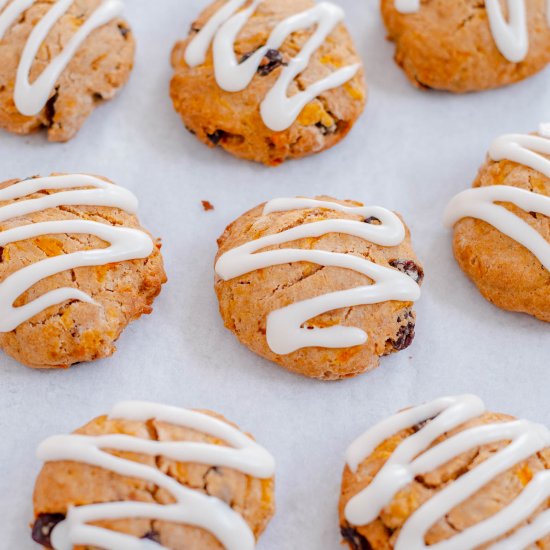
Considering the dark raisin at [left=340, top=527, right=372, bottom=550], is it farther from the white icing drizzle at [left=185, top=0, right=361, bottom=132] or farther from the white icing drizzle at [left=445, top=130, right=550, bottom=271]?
the white icing drizzle at [left=185, top=0, right=361, bottom=132]

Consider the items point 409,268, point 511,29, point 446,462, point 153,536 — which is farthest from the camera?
point 511,29

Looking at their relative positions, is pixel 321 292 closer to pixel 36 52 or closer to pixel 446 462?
pixel 446 462

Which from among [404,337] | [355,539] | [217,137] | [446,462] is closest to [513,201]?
[404,337]

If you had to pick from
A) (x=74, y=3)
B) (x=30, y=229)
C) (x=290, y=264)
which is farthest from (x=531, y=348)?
(x=74, y=3)

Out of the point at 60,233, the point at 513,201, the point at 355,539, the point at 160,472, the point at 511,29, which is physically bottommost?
the point at 355,539

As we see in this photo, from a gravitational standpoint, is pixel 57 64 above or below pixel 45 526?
above

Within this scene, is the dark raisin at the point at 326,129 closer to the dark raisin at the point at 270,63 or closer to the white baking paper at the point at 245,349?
the white baking paper at the point at 245,349
